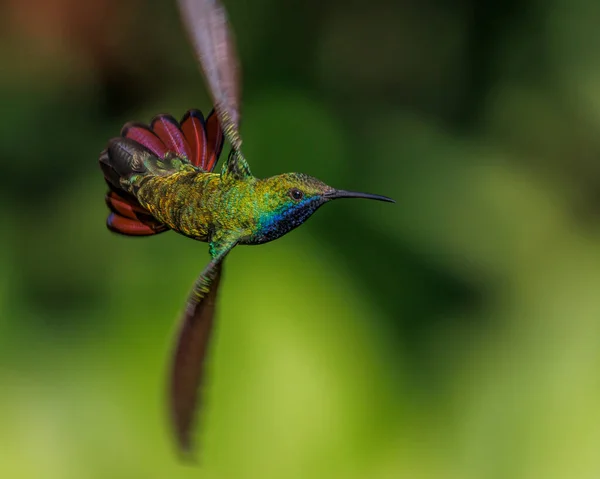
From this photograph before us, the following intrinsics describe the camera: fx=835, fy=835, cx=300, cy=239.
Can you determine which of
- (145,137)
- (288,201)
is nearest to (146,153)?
(145,137)

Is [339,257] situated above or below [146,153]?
below

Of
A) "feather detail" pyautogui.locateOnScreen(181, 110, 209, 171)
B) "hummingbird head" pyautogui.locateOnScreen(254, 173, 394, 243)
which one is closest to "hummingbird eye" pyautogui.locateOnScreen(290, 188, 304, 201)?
"hummingbird head" pyautogui.locateOnScreen(254, 173, 394, 243)

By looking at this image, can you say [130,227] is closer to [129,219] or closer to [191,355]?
[129,219]

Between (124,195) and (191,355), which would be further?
(124,195)

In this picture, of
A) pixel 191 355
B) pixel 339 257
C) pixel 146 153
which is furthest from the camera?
pixel 339 257

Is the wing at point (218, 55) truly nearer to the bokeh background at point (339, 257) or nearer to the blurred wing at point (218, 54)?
the blurred wing at point (218, 54)

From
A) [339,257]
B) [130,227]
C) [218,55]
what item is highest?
[218,55]

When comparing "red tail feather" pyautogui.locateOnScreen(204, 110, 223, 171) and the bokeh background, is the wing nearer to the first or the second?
"red tail feather" pyautogui.locateOnScreen(204, 110, 223, 171)
